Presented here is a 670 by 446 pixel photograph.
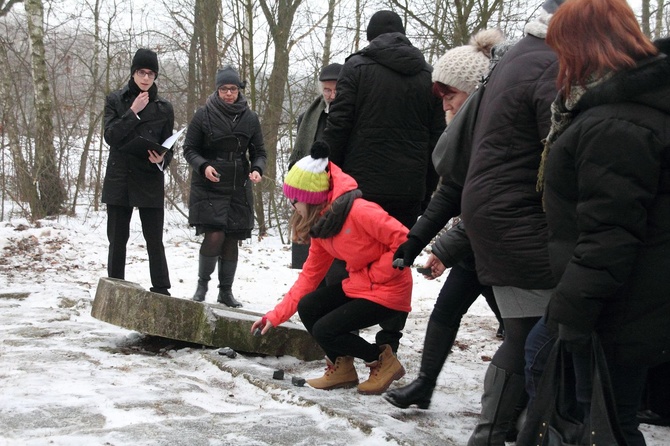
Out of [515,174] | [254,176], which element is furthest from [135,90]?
[515,174]

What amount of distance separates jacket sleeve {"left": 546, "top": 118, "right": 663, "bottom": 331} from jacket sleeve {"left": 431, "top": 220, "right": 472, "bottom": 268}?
3.96 feet

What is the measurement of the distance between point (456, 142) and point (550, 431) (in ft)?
4.68

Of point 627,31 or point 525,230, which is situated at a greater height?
point 627,31

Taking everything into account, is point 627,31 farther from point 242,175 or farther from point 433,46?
point 433,46

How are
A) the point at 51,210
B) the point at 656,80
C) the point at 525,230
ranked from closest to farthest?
the point at 656,80 < the point at 525,230 < the point at 51,210

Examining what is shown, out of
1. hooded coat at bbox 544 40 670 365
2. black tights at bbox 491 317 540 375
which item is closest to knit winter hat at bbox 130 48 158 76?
black tights at bbox 491 317 540 375

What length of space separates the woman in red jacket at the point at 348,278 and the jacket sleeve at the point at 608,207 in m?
1.76

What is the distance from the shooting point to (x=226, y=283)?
6.73 meters

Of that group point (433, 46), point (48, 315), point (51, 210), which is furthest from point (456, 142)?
point (51, 210)

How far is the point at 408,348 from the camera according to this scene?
211 inches

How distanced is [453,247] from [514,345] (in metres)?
0.55

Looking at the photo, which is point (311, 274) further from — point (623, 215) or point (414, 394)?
point (623, 215)

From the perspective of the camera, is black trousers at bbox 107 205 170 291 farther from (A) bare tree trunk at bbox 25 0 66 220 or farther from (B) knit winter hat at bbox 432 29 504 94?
(A) bare tree trunk at bbox 25 0 66 220

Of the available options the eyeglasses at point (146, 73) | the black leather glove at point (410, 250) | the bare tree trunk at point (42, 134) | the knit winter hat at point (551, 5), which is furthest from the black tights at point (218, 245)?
the bare tree trunk at point (42, 134)
